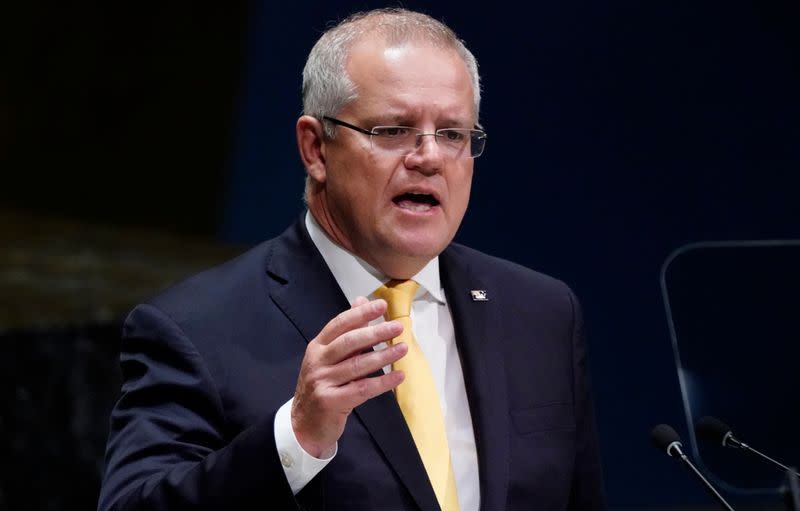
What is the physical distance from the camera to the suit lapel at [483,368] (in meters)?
1.74

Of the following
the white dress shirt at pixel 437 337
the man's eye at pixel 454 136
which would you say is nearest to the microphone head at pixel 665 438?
the white dress shirt at pixel 437 337

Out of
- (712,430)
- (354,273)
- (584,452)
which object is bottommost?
(584,452)

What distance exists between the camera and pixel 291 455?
59.1 inches

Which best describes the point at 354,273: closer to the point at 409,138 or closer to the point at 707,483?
the point at 409,138

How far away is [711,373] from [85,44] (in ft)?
9.18

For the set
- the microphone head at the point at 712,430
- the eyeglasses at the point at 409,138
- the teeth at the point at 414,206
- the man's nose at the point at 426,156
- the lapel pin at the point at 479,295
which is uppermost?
the eyeglasses at the point at 409,138

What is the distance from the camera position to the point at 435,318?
189 cm

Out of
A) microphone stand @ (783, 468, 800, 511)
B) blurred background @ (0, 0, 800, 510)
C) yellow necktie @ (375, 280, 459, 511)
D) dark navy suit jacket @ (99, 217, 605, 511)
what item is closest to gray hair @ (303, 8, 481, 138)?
dark navy suit jacket @ (99, 217, 605, 511)

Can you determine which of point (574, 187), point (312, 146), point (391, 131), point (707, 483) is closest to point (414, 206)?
point (391, 131)

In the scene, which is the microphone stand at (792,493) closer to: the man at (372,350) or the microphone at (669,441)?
the microphone at (669,441)

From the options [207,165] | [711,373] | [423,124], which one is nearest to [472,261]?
[423,124]

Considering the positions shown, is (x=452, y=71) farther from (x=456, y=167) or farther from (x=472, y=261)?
(x=472, y=261)

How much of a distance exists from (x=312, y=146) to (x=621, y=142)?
167 centimetres

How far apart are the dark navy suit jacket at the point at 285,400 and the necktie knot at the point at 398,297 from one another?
7 cm
